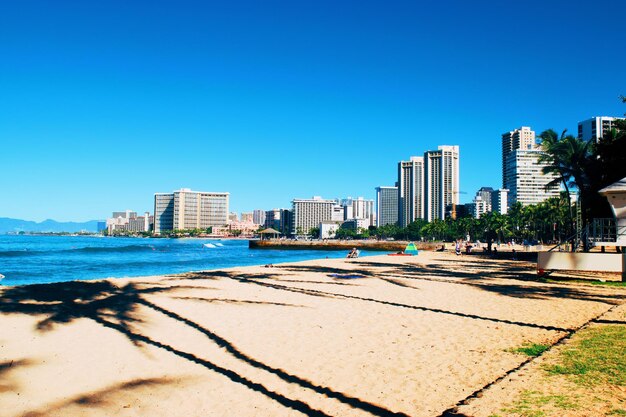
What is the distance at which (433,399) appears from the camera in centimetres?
598

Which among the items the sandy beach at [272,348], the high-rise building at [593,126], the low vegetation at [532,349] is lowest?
the sandy beach at [272,348]

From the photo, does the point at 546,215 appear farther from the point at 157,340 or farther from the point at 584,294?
the point at 157,340

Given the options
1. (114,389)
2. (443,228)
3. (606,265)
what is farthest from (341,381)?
(443,228)

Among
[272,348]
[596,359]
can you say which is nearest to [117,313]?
[272,348]

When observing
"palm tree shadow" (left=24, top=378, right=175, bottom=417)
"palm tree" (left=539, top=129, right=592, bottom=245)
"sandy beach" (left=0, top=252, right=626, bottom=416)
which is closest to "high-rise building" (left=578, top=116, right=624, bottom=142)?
"palm tree" (left=539, top=129, right=592, bottom=245)

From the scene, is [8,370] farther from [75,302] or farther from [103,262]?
[103,262]

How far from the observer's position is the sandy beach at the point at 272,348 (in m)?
5.99

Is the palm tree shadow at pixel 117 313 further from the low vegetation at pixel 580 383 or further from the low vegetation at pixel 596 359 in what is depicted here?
the low vegetation at pixel 596 359

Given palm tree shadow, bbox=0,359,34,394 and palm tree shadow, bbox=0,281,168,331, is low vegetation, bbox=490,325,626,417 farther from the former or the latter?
palm tree shadow, bbox=0,281,168,331

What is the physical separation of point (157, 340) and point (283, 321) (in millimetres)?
3144

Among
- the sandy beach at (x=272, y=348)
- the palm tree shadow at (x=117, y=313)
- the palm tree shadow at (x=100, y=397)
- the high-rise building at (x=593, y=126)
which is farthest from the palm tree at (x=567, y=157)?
the high-rise building at (x=593, y=126)

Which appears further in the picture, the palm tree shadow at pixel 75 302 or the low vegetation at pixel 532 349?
the palm tree shadow at pixel 75 302

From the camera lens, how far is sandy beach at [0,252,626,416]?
599 cm

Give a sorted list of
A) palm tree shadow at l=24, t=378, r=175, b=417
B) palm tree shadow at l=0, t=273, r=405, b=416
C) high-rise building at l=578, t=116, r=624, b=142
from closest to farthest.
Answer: palm tree shadow at l=24, t=378, r=175, b=417 < palm tree shadow at l=0, t=273, r=405, b=416 < high-rise building at l=578, t=116, r=624, b=142
